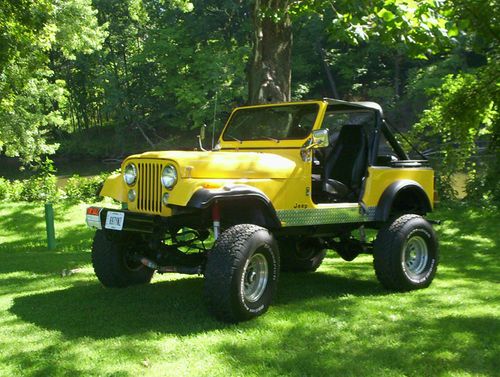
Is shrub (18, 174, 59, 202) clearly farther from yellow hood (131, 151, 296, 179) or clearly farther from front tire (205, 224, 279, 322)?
front tire (205, 224, 279, 322)

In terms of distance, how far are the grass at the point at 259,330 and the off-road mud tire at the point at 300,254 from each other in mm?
173

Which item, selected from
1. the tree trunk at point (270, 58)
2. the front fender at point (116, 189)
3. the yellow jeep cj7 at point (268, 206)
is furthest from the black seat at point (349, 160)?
the tree trunk at point (270, 58)

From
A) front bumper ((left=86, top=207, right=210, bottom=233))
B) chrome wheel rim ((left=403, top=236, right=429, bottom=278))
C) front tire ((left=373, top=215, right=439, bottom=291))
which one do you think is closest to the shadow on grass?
front tire ((left=373, top=215, right=439, bottom=291))

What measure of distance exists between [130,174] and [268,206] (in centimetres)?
134

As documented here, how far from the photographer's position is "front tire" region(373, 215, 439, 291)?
253 inches

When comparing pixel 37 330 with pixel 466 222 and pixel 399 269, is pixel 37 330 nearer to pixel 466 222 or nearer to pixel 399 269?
pixel 399 269

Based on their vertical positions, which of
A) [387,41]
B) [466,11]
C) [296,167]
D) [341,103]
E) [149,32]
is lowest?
[296,167]

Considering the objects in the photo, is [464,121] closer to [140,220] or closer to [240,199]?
[240,199]

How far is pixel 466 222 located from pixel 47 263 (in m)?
8.54

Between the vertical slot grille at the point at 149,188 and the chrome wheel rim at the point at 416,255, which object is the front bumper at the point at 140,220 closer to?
the vertical slot grille at the point at 149,188

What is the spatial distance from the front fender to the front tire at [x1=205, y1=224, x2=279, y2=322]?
1282 millimetres

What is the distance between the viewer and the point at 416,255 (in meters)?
6.91

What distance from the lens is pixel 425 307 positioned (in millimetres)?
5863

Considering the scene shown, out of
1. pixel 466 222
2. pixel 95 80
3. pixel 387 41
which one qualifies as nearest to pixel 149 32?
pixel 95 80
